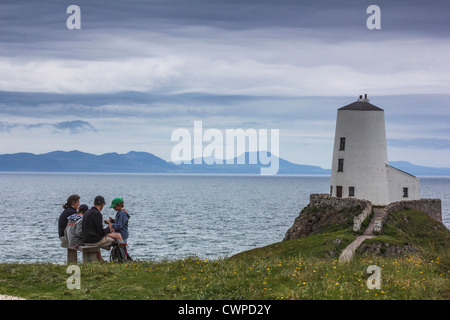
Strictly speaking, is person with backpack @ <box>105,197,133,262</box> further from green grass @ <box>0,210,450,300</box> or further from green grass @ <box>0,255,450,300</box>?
green grass @ <box>0,255,450,300</box>

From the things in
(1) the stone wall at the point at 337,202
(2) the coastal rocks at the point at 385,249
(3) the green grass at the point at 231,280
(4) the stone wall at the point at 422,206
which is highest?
(3) the green grass at the point at 231,280

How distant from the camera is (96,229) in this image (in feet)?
57.5

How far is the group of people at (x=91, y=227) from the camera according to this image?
17.4 meters

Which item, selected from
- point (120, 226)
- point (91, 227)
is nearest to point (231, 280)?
point (91, 227)

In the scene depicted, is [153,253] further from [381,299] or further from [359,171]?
[381,299]

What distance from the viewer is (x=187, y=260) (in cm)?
1797

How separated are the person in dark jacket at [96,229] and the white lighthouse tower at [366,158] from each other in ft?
137

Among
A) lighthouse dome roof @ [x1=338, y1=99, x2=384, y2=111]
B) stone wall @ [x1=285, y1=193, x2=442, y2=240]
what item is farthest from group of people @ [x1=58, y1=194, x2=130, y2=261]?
lighthouse dome roof @ [x1=338, y1=99, x2=384, y2=111]

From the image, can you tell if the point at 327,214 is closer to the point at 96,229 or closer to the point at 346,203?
the point at 346,203

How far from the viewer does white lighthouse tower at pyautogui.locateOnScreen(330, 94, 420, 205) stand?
55.5m

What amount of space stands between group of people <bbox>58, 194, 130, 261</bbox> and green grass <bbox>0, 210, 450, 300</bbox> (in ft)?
3.45

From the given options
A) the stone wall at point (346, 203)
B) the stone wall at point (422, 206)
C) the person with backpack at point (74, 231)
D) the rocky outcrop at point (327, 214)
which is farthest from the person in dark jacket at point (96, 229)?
the stone wall at point (422, 206)

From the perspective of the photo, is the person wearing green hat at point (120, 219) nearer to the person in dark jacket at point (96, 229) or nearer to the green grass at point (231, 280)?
the person in dark jacket at point (96, 229)

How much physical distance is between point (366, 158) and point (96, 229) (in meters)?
42.5
